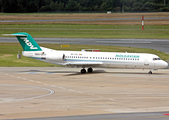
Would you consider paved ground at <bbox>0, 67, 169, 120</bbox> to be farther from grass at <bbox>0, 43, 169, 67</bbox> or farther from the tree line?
the tree line

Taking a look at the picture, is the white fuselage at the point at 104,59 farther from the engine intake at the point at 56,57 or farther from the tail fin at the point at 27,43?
the tail fin at the point at 27,43

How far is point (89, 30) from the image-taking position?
368ft

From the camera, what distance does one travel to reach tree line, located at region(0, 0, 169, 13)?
497ft

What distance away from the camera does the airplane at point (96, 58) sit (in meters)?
45.2

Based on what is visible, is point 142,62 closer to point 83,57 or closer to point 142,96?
point 83,57

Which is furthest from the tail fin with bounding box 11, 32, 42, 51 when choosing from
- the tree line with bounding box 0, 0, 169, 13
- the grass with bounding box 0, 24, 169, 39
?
the tree line with bounding box 0, 0, 169, 13

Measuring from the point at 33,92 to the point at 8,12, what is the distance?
132474 millimetres

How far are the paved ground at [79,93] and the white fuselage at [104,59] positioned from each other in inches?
58.5

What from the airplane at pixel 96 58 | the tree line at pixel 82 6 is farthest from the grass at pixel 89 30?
the airplane at pixel 96 58

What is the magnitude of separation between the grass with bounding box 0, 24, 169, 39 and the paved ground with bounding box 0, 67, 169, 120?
170ft

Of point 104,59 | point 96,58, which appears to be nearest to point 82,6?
point 96,58

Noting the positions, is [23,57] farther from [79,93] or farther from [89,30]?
[89,30]

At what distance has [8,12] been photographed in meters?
157

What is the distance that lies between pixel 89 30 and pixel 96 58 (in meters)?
66.3
